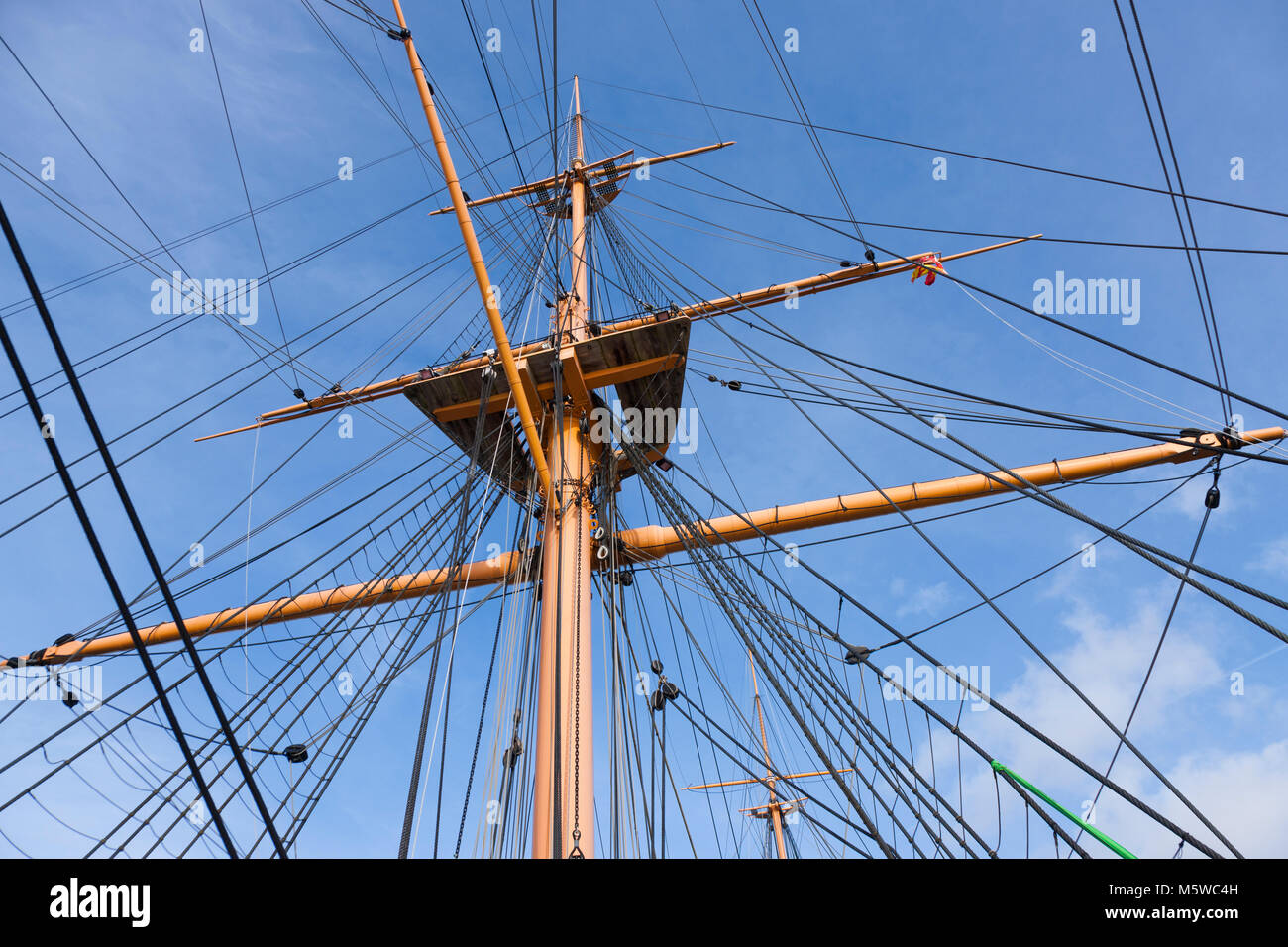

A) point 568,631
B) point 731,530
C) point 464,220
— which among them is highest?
point 464,220

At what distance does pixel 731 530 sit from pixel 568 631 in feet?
12.3

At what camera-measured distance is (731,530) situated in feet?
34.2

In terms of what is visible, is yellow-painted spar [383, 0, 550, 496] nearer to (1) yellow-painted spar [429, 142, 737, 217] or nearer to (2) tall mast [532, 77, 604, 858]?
(2) tall mast [532, 77, 604, 858]

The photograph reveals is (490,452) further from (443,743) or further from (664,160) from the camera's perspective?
(664,160)

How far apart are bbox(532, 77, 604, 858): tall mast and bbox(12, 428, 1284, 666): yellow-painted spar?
1391mm

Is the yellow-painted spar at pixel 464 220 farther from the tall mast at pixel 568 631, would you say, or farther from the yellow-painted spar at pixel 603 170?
the yellow-painted spar at pixel 603 170

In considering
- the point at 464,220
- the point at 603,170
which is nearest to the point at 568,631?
the point at 464,220

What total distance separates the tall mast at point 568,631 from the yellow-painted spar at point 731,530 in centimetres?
139

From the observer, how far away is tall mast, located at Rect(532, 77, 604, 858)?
6004 millimetres

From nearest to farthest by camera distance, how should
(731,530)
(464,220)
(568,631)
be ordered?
(464,220) → (568,631) → (731,530)

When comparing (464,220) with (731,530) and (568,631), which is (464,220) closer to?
(568,631)

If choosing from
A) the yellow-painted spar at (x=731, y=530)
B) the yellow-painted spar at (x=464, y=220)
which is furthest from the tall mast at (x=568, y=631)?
the yellow-painted spar at (x=731, y=530)

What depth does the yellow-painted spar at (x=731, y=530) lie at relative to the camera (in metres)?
9.44
